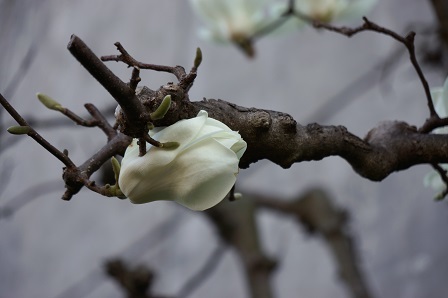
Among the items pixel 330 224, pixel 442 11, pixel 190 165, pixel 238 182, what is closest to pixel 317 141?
pixel 190 165

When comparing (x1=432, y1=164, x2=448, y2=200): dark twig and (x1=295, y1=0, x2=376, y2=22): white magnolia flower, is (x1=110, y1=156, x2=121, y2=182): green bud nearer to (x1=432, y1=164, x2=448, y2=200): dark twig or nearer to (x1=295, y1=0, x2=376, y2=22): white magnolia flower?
(x1=432, y1=164, x2=448, y2=200): dark twig

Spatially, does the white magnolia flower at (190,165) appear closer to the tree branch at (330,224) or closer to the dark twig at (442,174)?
the dark twig at (442,174)

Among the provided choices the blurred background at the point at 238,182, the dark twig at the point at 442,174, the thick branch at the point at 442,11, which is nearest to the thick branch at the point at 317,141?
the dark twig at the point at 442,174

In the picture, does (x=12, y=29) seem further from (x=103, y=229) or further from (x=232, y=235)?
(x=232, y=235)

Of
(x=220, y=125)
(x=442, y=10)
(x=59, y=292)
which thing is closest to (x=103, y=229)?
(x=59, y=292)

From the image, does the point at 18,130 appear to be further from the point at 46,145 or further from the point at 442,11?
the point at 442,11

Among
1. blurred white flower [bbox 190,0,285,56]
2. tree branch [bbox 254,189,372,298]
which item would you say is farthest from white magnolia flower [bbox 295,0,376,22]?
tree branch [bbox 254,189,372,298]

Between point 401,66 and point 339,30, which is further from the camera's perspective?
point 401,66
